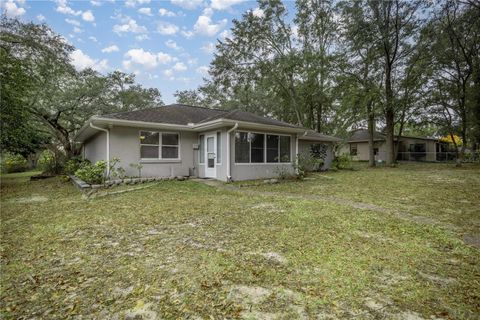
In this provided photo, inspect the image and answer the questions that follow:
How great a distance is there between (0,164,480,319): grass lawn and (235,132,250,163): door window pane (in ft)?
15.0

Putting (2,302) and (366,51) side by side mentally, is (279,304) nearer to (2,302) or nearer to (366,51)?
(2,302)

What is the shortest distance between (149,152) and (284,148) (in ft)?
19.8

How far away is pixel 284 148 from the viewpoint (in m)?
11.6

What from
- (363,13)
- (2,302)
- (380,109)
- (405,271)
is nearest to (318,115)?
(380,109)

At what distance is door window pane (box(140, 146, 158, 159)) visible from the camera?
10.1 m

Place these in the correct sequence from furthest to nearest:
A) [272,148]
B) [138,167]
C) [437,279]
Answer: [272,148] < [138,167] < [437,279]

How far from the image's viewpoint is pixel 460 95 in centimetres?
1766

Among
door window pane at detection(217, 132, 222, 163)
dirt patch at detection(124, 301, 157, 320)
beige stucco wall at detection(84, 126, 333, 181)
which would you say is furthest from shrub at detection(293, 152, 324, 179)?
dirt patch at detection(124, 301, 157, 320)

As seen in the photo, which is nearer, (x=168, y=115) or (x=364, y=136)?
(x=168, y=115)

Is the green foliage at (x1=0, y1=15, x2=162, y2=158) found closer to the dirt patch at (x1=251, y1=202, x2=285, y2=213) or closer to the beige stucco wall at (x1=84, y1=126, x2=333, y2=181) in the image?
the beige stucco wall at (x1=84, y1=126, x2=333, y2=181)

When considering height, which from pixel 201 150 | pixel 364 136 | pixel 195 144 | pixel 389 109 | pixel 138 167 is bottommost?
pixel 138 167

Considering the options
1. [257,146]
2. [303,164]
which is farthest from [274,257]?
[303,164]

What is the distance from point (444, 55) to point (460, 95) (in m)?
3.37

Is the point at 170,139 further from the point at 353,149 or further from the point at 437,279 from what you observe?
the point at 353,149
